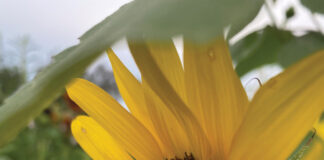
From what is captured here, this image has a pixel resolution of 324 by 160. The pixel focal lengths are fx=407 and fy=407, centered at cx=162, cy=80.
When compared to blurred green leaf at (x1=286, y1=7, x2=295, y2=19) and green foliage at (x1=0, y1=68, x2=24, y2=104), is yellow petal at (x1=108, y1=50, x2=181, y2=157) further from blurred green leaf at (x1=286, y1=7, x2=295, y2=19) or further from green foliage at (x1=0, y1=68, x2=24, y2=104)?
green foliage at (x1=0, y1=68, x2=24, y2=104)

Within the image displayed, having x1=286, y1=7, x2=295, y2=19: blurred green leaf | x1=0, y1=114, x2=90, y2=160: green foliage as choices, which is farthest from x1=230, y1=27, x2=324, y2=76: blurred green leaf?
x1=0, y1=114, x2=90, y2=160: green foliage

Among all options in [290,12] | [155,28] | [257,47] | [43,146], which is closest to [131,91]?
[155,28]

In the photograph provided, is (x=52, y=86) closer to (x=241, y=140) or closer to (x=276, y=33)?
(x=241, y=140)

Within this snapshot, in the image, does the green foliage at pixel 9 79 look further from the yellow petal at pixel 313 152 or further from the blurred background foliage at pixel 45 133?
the yellow petal at pixel 313 152

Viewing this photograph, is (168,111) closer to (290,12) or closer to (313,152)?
(313,152)

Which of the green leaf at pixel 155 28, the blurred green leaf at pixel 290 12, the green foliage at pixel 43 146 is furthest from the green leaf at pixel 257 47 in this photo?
the green foliage at pixel 43 146

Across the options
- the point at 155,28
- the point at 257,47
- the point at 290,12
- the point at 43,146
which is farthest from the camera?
the point at 43,146

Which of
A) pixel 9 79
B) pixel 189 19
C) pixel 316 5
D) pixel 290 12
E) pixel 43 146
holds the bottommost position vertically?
pixel 189 19
